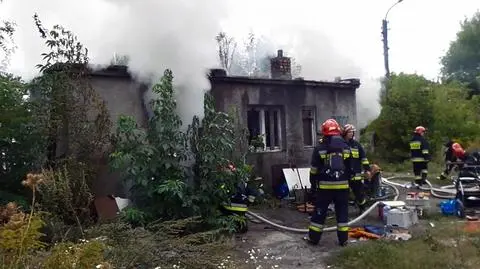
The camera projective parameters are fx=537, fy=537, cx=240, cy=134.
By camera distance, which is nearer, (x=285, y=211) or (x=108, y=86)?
(x=108, y=86)

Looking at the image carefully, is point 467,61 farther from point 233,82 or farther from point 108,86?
point 108,86

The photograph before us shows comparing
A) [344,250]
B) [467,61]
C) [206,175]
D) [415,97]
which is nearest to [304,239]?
[344,250]

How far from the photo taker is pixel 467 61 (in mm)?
40375

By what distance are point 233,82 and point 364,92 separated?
233 inches

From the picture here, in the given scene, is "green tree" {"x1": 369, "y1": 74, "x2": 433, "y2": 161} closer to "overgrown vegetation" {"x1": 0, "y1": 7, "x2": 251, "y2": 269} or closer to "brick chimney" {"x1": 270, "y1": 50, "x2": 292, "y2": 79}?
"brick chimney" {"x1": 270, "y1": 50, "x2": 292, "y2": 79}

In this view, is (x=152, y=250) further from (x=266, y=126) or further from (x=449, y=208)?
(x=266, y=126)

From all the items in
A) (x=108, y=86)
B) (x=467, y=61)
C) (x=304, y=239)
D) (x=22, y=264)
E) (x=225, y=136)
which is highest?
(x=467, y=61)

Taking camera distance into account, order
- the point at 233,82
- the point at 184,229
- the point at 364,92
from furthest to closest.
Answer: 1. the point at 364,92
2. the point at 233,82
3. the point at 184,229

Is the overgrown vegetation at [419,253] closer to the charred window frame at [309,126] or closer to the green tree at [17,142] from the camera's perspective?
the green tree at [17,142]

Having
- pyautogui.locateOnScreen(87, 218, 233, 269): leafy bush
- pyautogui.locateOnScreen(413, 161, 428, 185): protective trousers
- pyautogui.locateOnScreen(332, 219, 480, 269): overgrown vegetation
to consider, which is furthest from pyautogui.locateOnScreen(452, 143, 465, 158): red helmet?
pyautogui.locateOnScreen(87, 218, 233, 269): leafy bush

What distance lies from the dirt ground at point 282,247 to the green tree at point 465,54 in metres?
33.6

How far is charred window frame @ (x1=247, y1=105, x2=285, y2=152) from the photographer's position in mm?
11281

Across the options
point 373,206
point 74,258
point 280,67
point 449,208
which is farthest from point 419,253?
point 280,67

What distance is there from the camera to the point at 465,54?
40406 millimetres
